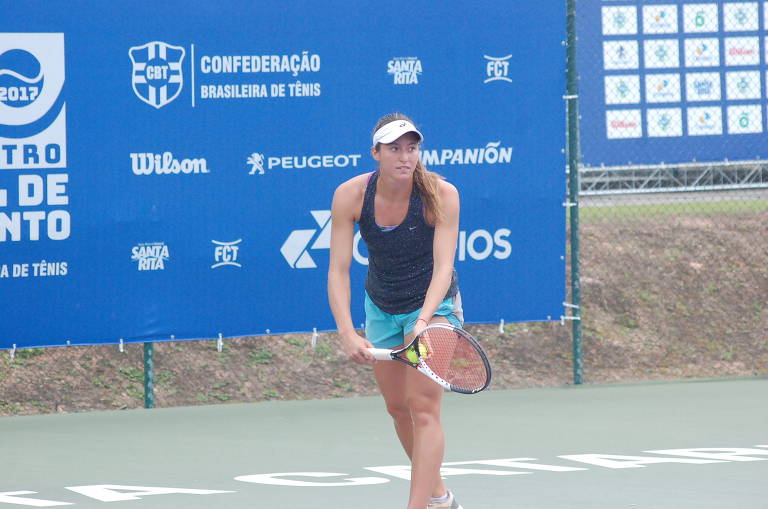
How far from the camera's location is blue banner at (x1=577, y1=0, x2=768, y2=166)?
11.9 metres

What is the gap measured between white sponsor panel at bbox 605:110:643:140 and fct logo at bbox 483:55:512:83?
2.61m

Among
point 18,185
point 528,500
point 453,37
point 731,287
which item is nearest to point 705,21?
point 731,287

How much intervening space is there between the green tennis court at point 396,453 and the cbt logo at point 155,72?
77.8 inches

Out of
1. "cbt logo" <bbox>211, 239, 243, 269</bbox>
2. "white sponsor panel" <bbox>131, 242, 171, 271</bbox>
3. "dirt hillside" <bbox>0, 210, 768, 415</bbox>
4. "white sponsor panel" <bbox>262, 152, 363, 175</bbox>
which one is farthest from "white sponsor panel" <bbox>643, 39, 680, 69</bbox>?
"white sponsor panel" <bbox>131, 242, 171, 271</bbox>

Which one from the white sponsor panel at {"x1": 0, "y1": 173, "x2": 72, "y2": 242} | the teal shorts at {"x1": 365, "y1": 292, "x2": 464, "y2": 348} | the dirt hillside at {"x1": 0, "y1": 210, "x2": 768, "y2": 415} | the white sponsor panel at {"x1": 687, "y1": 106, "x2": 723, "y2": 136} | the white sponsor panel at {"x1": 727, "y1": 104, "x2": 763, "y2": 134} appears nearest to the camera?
→ the teal shorts at {"x1": 365, "y1": 292, "x2": 464, "y2": 348}

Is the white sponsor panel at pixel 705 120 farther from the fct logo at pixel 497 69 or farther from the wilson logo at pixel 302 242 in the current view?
the wilson logo at pixel 302 242

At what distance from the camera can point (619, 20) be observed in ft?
39.7

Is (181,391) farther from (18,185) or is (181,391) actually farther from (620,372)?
(620,372)

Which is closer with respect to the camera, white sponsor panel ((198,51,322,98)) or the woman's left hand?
the woman's left hand

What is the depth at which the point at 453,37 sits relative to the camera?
952 cm

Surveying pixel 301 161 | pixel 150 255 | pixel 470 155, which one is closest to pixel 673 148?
pixel 470 155

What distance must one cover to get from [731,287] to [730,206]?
6.30 ft

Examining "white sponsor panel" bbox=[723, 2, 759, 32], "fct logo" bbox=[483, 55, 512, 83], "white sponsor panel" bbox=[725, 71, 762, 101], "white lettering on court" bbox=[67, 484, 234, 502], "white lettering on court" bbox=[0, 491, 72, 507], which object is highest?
"white sponsor panel" bbox=[723, 2, 759, 32]

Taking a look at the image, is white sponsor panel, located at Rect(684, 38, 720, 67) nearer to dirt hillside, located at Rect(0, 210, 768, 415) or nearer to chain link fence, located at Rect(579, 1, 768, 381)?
chain link fence, located at Rect(579, 1, 768, 381)
